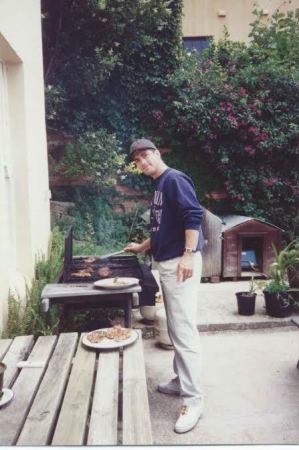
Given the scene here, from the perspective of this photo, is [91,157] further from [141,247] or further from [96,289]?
[96,289]

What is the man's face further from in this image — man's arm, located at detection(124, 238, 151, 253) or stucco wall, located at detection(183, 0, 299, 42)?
stucco wall, located at detection(183, 0, 299, 42)

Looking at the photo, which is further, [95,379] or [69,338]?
[69,338]

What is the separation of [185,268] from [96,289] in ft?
2.48

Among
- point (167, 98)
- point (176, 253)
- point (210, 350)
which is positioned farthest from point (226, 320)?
point (167, 98)

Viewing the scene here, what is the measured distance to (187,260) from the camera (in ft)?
8.21

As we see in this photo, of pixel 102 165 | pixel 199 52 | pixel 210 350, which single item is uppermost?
pixel 199 52

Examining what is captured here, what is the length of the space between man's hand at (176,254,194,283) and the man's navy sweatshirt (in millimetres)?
110

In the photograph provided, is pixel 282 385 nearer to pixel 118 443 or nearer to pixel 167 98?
pixel 118 443

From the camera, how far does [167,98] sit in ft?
24.1

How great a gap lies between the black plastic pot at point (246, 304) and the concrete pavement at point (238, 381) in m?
0.06

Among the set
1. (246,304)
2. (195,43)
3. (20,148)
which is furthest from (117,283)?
(195,43)

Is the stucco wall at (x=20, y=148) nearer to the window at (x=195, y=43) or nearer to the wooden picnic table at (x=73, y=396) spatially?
the wooden picnic table at (x=73, y=396)

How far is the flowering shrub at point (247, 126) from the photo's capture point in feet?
23.0

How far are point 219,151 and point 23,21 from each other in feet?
13.3
